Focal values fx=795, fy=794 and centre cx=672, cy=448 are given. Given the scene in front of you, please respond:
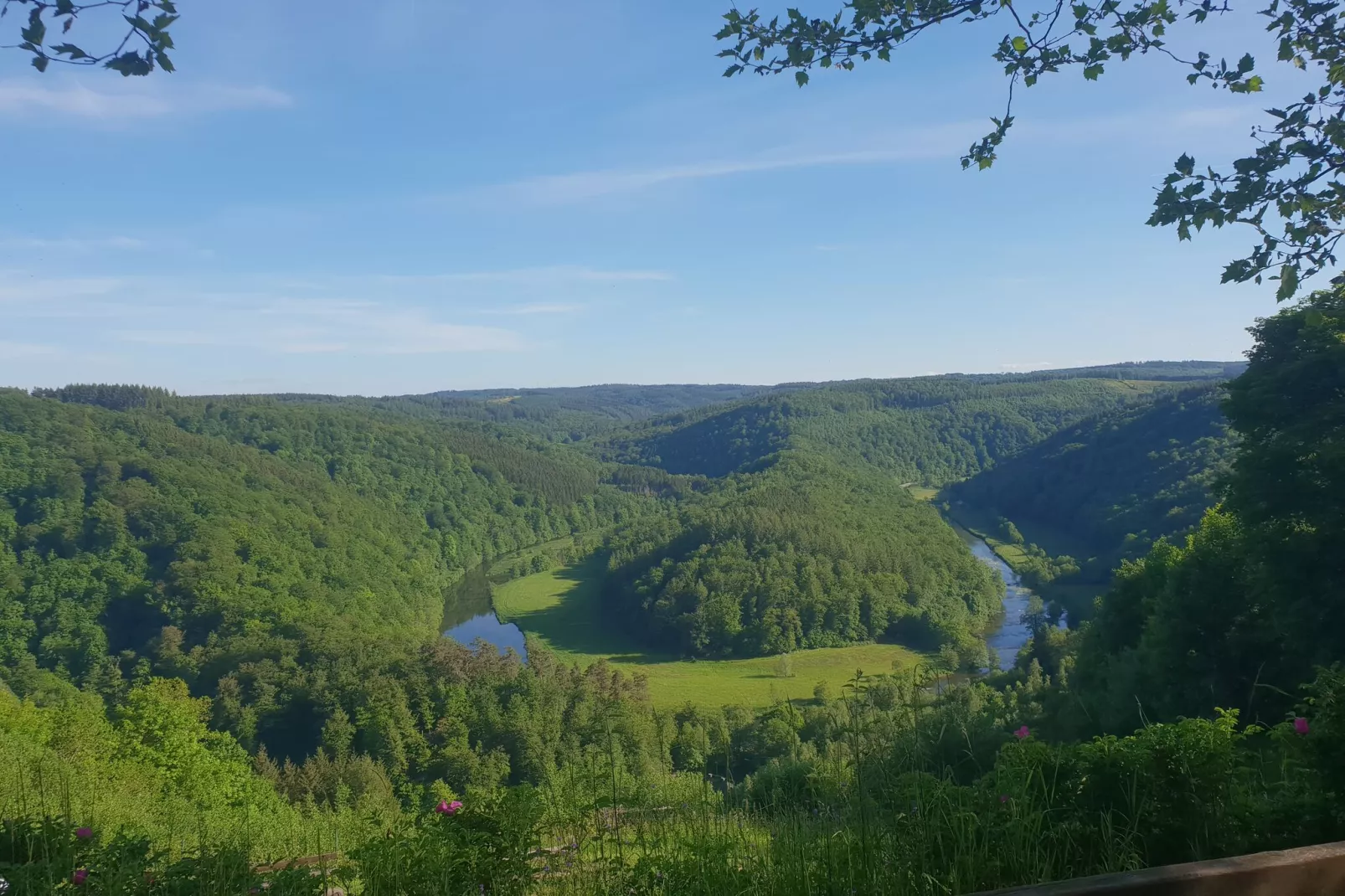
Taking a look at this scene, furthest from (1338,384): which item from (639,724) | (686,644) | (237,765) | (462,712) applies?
(686,644)

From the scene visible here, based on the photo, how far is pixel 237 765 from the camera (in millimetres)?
24953

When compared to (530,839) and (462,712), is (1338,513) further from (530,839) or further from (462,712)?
(462,712)

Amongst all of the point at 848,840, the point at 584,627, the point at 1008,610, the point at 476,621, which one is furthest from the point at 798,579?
the point at 848,840

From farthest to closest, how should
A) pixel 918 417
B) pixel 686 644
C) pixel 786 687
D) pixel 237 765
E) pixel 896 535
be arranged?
pixel 918 417 < pixel 896 535 < pixel 686 644 < pixel 786 687 < pixel 237 765

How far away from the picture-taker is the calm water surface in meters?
66.9

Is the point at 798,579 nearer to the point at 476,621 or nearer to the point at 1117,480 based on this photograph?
the point at 476,621

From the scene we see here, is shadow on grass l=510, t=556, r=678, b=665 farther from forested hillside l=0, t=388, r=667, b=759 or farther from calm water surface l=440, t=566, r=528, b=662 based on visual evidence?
forested hillside l=0, t=388, r=667, b=759

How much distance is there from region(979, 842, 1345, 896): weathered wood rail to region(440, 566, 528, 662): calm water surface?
60068mm

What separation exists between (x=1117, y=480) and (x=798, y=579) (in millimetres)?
32266

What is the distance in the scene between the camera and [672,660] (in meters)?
63.6

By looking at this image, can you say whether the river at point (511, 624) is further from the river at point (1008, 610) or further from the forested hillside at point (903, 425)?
the forested hillside at point (903, 425)

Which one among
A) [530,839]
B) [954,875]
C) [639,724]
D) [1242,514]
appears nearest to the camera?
[954,875]

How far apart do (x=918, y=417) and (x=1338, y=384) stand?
145071 mm

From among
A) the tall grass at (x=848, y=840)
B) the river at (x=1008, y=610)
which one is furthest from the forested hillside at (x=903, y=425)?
the tall grass at (x=848, y=840)
